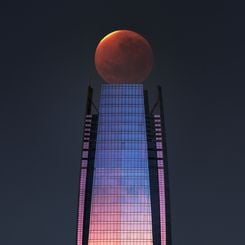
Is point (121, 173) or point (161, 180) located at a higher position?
point (121, 173)

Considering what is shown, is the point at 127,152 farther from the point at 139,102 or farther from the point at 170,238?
the point at 170,238

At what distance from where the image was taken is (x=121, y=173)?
354ft

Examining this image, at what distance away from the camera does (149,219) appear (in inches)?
4094

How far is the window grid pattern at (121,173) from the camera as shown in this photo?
103 meters

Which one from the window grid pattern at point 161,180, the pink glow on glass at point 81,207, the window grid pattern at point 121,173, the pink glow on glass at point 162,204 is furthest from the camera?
the window grid pattern at point 121,173

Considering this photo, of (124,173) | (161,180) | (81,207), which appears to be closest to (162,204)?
(161,180)

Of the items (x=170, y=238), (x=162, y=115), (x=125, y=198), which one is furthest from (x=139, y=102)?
(x=170, y=238)

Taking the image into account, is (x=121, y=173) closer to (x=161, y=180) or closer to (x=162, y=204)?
(x=161, y=180)

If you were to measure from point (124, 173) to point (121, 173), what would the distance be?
2.09ft

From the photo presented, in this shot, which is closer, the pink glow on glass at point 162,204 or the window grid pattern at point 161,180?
the pink glow on glass at point 162,204

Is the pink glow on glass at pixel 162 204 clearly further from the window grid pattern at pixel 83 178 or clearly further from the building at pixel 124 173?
the window grid pattern at pixel 83 178

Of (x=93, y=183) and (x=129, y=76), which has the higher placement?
(x=129, y=76)

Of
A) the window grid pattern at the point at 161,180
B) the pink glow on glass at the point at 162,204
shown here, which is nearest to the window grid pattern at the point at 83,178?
the window grid pattern at the point at 161,180

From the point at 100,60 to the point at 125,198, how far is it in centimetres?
2905
